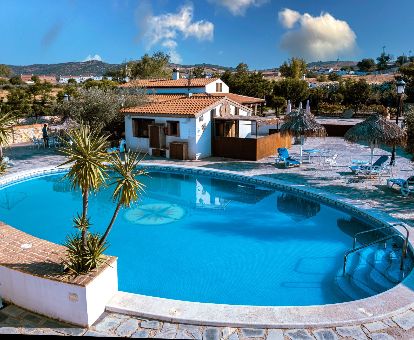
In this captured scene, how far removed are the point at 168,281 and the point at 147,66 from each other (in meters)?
60.0

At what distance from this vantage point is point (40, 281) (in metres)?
7.39

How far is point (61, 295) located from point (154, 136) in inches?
757

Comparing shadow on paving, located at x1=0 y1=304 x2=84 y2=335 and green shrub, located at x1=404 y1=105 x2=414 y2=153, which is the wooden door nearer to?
green shrub, located at x1=404 y1=105 x2=414 y2=153

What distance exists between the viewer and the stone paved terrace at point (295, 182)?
6.98 m

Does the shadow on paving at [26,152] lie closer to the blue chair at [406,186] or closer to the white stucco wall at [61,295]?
the white stucco wall at [61,295]

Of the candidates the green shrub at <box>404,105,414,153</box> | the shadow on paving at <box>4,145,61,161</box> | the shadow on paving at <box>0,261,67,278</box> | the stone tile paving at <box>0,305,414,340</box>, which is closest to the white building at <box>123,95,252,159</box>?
the shadow on paving at <box>4,145,61,161</box>

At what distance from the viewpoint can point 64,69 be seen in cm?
15625

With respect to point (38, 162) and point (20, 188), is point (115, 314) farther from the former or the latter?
point (38, 162)

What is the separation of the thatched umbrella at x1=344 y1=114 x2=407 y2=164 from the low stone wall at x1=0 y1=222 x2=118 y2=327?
15.2 m

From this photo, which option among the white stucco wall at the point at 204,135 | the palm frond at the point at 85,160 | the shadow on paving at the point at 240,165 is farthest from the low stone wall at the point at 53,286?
the white stucco wall at the point at 204,135

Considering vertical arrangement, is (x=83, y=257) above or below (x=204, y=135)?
below

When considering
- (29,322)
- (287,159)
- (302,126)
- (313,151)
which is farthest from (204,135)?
(29,322)

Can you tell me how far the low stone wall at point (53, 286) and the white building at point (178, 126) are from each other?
1645 cm

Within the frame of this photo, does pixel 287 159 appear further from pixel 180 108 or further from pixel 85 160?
pixel 85 160
